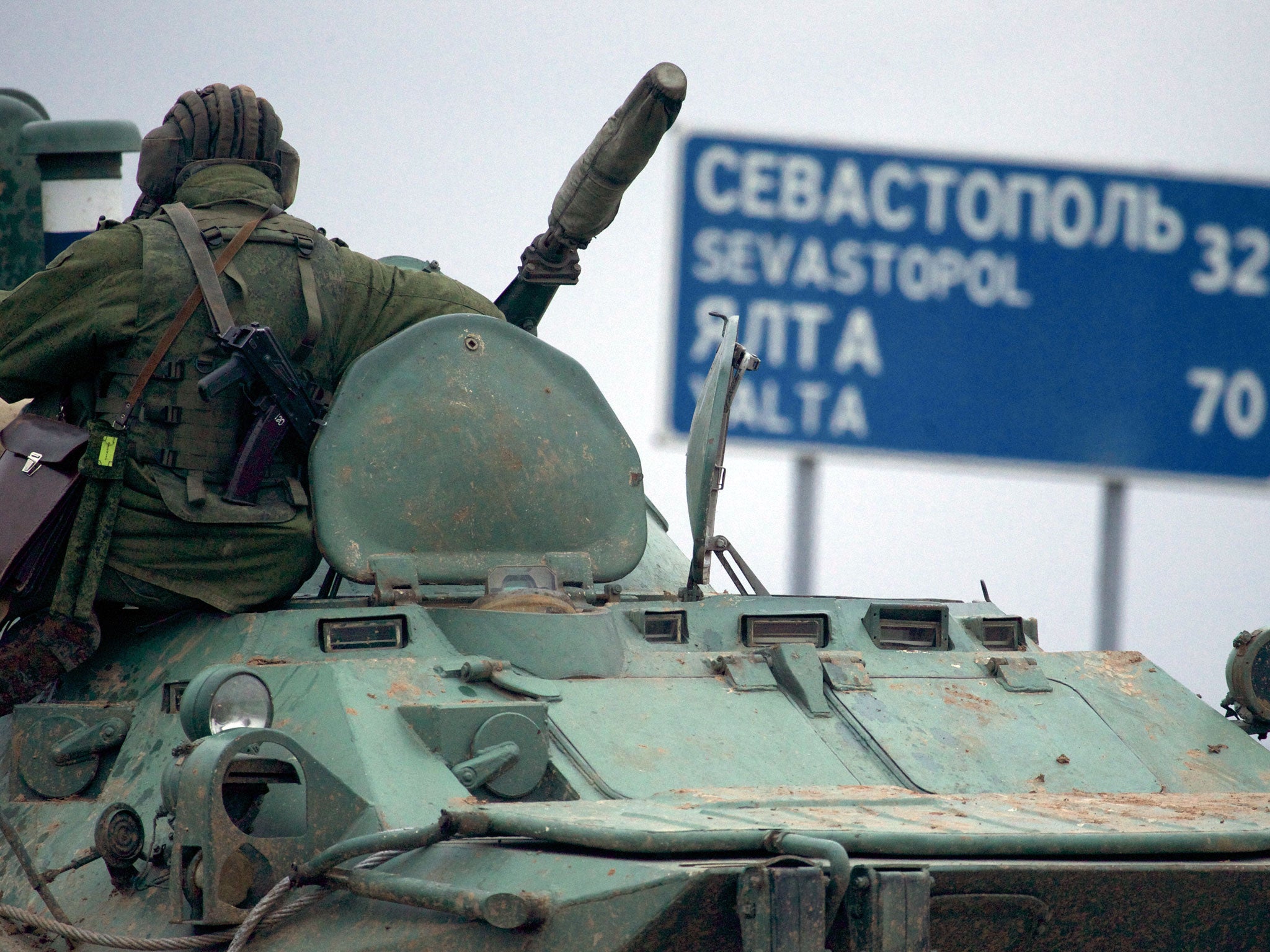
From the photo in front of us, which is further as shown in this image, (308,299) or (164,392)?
(308,299)

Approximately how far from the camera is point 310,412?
549 cm

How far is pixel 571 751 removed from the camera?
4.64 m

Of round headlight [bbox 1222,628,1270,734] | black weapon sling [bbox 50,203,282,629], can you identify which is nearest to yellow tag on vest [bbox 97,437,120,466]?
black weapon sling [bbox 50,203,282,629]

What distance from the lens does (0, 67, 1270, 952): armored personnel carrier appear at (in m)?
3.72

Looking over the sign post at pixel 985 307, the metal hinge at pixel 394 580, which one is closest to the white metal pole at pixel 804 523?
the sign post at pixel 985 307

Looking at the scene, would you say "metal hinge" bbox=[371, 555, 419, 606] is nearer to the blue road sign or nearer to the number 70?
the blue road sign

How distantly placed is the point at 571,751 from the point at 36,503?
67.3 inches

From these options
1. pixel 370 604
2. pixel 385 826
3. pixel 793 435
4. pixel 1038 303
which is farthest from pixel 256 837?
pixel 1038 303

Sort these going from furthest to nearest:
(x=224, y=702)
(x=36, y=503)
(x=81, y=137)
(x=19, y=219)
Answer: (x=19, y=219) → (x=81, y=137) → (x=36, y=503) → (x=224, y=702)

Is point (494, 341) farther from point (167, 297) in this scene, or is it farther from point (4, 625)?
point (4, 625)

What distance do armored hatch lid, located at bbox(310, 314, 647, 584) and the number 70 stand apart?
2.76 meters

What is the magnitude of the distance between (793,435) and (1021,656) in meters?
1.64

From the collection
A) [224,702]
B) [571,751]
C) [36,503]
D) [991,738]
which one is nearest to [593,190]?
[36,503]

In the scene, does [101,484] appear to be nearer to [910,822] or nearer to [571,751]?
[571,751]
